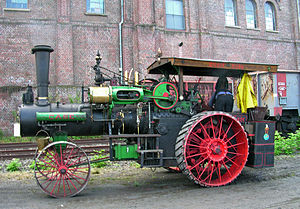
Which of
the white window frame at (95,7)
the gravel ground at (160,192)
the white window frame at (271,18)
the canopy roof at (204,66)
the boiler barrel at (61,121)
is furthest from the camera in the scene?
the white window frame at (271,18)

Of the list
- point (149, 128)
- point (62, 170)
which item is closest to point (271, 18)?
point (149, 128)

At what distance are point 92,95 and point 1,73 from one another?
14006 millimetres

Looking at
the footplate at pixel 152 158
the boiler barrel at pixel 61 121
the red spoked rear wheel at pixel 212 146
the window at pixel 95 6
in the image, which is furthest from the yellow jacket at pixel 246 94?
the window at pixel 95 6

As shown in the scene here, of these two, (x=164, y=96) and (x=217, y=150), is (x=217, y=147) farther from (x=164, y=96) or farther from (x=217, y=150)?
(x=164, y=96)

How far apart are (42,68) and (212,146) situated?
344 centimetres

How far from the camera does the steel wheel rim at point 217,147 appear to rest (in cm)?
540

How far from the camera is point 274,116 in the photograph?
42.0 ft

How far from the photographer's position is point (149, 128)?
5.59 meters

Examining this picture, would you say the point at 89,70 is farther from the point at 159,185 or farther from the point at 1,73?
the point at 159,185

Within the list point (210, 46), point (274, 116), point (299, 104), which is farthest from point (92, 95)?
point (210, 46)

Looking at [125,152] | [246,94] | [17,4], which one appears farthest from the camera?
[17,4]

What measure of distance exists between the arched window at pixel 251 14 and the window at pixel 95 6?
1136 centimetres

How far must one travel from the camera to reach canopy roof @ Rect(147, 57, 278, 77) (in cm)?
552

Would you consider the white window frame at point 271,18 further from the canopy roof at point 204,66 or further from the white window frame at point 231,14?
the canopy roof at point 204,66
